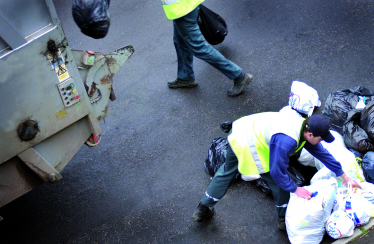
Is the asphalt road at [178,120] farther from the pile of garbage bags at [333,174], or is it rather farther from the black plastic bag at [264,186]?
the pile of garbage bags at [333,174]

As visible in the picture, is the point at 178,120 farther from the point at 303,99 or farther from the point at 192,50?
the point at 303,99

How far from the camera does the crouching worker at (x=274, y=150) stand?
244 cm

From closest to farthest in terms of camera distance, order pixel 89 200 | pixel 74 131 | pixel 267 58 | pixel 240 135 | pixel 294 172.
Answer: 1. pixel 240 135
2. pixel 74 131
3. pixel 294 172
4. pixel 89 200
5. pixel 267 58

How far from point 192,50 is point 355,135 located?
6.44 ft

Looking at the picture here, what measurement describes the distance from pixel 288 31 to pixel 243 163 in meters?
3.14

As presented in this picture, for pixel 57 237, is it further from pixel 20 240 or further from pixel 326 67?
pixel 326 67

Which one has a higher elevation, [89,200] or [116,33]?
[116,33]

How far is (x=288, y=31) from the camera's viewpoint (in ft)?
17.2

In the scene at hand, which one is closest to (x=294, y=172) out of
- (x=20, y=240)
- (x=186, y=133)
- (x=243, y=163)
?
(x=243, y=163)

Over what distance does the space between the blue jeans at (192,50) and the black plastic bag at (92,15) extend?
1512 mm

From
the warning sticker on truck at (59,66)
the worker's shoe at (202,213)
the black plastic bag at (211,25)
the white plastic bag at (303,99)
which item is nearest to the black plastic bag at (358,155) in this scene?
the white plastic bag at (303,99)

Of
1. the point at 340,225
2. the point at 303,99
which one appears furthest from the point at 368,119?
the point at 340,225

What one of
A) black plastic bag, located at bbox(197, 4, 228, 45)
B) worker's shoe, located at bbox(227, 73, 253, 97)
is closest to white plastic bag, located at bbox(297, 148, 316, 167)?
worker's shoe, located at bbox(227, 73, 253, 97)

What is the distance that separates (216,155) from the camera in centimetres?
355
